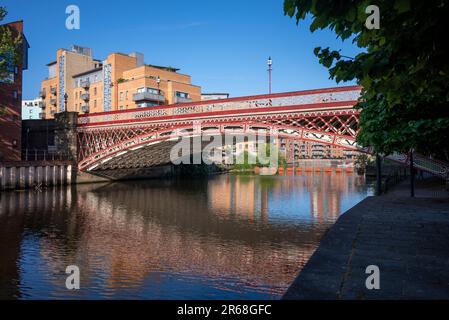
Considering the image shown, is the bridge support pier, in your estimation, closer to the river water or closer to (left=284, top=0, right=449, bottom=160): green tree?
the river water

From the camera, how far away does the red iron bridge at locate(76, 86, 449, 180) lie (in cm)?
2430

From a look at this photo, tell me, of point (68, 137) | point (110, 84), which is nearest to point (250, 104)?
point (68, 137)

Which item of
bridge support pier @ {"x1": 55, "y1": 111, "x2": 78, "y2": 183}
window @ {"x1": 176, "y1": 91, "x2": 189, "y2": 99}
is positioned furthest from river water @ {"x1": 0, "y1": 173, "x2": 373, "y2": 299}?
window @ {"x1": 176, "y1": 91, "x2": 189, "y2": 99}

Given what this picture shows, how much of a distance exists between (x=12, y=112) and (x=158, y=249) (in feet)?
110

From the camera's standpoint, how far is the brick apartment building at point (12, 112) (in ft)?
125

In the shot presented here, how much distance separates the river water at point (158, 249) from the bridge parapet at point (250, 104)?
6.95 m

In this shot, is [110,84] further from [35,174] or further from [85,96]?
→ [35,174]

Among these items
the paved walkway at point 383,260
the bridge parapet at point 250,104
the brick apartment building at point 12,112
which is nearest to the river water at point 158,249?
the paved walkway at point 383,260

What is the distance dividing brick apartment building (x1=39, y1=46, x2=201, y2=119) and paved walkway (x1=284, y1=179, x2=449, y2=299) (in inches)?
1890

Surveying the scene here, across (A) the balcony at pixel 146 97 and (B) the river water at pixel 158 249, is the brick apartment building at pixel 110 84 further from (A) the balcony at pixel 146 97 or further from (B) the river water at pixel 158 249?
(B) the river water at pixel 158 249

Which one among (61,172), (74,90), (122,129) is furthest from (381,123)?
(74,90)

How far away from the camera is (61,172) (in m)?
40.0

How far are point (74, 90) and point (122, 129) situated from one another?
38488mm
